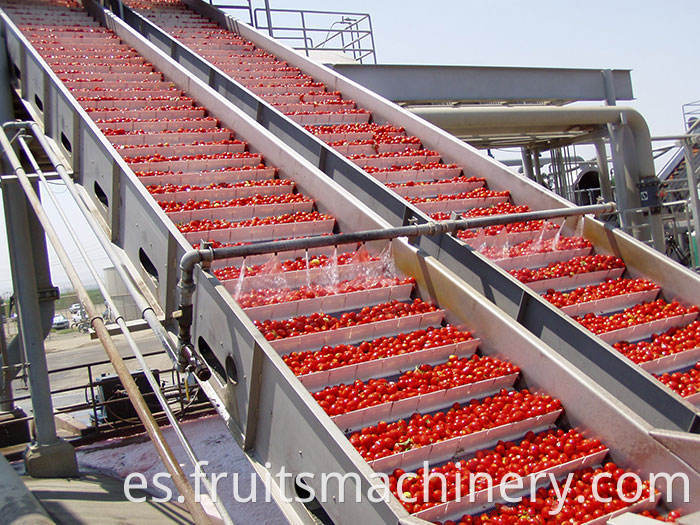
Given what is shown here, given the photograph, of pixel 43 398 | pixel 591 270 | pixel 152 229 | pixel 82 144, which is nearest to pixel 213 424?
pixel 43 398

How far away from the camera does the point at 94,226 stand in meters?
5.33

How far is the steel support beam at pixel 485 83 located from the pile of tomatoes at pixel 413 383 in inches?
322

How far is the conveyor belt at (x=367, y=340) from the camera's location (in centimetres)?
367

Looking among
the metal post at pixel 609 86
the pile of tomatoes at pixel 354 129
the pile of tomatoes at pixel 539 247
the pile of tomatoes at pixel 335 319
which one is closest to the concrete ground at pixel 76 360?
the pile of tomatoes at pixel 354 129

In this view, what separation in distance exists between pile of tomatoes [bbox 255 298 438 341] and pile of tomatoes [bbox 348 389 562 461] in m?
0.96

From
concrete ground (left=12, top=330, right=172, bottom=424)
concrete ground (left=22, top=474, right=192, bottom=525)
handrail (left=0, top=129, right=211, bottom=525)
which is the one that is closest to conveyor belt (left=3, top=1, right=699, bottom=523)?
handrail (left=0, top=129, right=211, bottom=525)

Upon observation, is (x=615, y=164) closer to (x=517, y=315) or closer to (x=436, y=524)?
(x=517, y=315)

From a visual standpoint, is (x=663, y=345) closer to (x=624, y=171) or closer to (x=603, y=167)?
(x=624, y=171)

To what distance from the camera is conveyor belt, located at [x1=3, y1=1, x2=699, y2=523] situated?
367 centimetres

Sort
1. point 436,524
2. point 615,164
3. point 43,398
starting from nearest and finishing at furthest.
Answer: point 436,524 < point 43,398 < point 615,164

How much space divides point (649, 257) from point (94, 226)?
481cm

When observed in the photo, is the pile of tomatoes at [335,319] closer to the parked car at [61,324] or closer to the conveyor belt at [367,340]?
the conveyor belt at [367,340]

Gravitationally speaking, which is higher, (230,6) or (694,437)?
(230,6)

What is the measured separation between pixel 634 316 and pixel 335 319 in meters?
2.46
